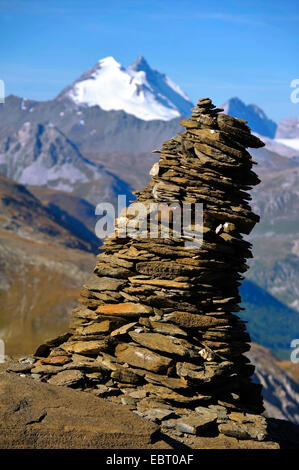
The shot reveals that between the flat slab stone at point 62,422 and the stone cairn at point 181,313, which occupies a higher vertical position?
the stone cairn at point 181,313

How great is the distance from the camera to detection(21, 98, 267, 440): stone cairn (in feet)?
92.6

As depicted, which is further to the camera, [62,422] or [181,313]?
[181,313]

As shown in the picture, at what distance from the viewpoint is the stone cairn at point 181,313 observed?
28.2 meters

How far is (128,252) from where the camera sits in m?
32.0

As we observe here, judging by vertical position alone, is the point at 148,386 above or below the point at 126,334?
below

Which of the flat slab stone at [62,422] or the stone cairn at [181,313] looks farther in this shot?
the stone cairn at [181,313]

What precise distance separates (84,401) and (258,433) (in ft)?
27.1

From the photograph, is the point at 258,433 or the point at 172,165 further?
the point at 172,165

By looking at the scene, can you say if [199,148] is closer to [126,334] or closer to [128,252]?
[128,252]

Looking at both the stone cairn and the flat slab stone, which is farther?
the stone cairn

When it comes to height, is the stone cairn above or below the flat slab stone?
above

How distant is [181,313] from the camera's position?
30125 mm
